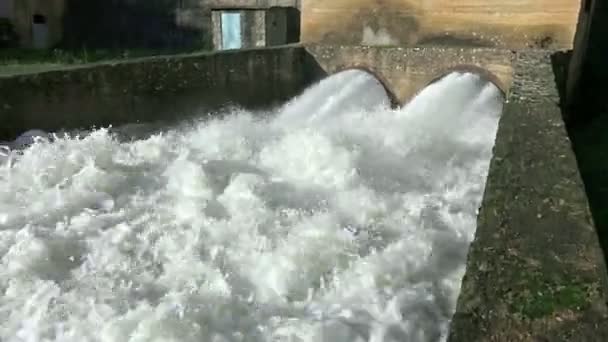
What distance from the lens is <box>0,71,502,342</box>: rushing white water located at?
300 centimetres

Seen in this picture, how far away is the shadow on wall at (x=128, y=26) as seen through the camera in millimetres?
12359

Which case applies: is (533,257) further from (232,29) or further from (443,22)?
(232,29)

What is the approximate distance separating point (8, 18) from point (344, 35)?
25.8 ft

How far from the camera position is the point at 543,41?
694 cm

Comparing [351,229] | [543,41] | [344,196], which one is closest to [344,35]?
[543,41]

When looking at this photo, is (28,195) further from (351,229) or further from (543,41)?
(543,41)

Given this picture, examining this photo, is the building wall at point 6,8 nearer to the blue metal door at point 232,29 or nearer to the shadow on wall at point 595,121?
the blue metal door at point 232,29

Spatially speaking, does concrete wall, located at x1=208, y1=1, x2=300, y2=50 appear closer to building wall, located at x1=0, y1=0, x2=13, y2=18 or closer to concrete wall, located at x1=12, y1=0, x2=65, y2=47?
concrete wall, located at x1=12, y1=0, x2=65, y2=47

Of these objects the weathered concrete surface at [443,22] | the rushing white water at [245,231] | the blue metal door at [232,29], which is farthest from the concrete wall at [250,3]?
the rushing white water at [245,231]

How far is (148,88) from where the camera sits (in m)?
6.44

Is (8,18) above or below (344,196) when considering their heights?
above

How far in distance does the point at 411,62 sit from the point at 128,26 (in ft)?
25.9

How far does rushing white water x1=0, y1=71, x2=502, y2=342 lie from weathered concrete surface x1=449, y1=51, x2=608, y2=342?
90 cm

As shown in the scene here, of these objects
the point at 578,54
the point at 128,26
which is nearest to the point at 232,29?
the point at 128,26
